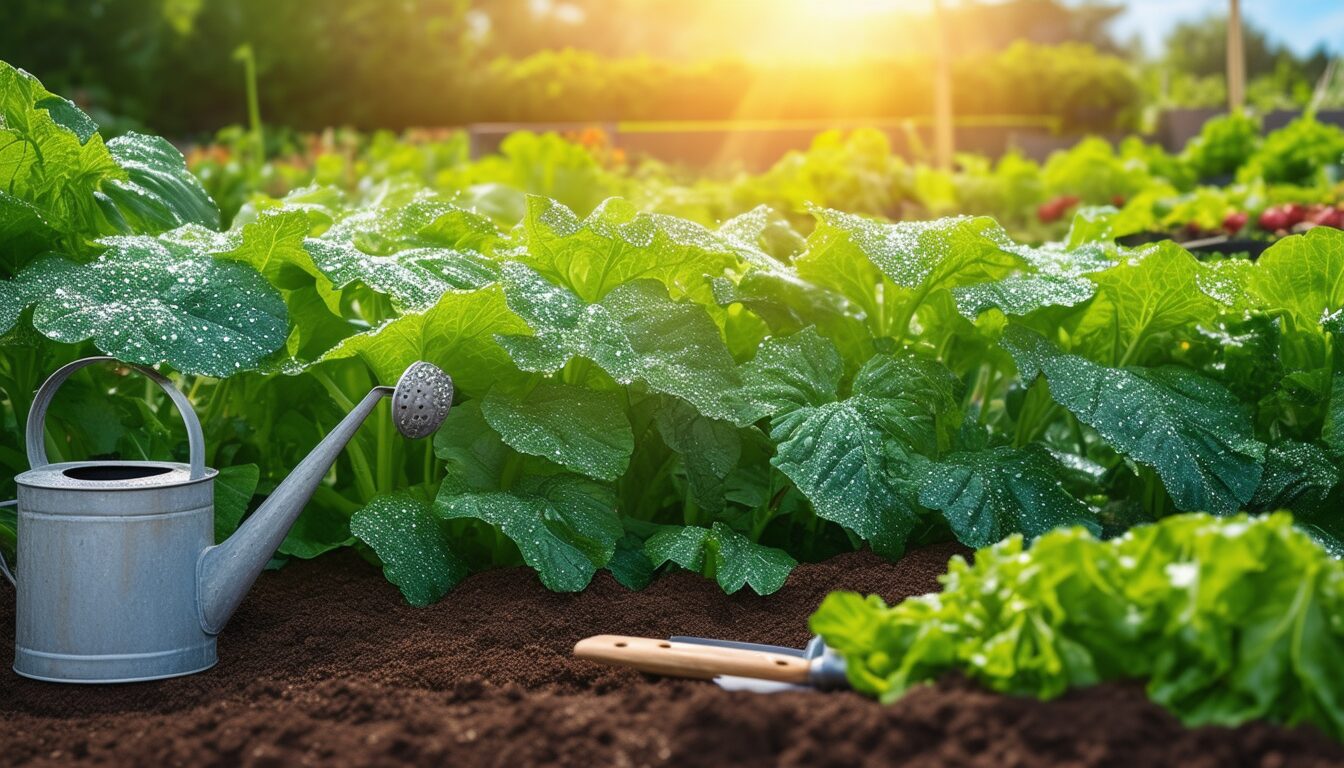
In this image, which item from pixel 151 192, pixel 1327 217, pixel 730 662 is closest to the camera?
pixel 730 662

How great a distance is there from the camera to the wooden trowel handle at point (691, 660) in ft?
4.95

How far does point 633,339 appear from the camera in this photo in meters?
2.16

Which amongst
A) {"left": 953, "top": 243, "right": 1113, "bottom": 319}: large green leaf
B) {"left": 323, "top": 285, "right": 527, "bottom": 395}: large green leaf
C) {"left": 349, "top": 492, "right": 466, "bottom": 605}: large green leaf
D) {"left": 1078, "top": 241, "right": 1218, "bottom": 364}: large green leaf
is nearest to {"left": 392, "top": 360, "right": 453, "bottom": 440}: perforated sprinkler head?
{"left": 323, "top": 285, "right": 527, "bottom": 395}: large green leaf

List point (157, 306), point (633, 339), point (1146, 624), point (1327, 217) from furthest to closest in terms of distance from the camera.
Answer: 1. point (1327, 217)
2. point (633, 339)
3. point (157, 306)
4. point (1146, 624)

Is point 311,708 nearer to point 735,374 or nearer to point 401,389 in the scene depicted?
point 401,389

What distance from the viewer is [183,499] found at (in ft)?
6.05

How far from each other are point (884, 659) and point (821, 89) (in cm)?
1364

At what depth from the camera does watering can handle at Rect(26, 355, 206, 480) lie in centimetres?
183

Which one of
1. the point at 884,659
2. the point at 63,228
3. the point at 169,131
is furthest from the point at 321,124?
the point at 884,659

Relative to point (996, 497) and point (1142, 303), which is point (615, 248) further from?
point (1142, 303)

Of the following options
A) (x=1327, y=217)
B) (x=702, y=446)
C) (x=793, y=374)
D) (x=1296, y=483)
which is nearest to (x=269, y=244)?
(x=702, y=446)

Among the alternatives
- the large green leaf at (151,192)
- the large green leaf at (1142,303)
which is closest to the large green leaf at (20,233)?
the large green leaf at (151,192)

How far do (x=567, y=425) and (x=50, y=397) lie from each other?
78 centimetres

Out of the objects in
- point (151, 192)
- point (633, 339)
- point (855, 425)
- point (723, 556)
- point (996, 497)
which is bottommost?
point (723, 556)
